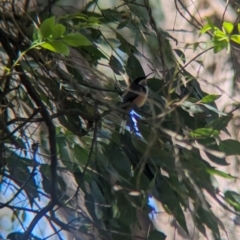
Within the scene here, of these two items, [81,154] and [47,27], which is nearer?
[47,27]

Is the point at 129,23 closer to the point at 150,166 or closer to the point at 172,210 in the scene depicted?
the point at 150,166

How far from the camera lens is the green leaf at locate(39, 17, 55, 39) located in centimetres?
105

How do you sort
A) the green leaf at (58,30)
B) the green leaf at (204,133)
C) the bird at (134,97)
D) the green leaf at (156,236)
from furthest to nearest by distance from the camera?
the green leaf at (156,236), the bird at (134,97), the green leaf at (204,133), the green leaf at (58,30)

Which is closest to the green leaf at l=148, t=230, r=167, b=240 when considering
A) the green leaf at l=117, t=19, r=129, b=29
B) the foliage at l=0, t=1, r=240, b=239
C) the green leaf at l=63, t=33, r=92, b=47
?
the foliage at l=0, t=1, r=240, b=239

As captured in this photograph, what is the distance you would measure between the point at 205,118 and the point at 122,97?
204 millimetres

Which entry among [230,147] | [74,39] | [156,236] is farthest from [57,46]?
[156,236]

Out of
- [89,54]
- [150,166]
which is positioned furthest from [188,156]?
[89,54]

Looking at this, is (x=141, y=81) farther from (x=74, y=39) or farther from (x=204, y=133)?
(x=74, y=39)

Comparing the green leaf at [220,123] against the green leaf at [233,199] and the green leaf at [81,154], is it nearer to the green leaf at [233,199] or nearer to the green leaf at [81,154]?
the green leaf at [233,199]

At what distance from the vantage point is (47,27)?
1059 millimetres

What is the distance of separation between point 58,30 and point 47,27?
0.06 feet

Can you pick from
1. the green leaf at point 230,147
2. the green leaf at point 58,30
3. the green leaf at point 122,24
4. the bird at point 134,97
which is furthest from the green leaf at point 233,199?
the green leaf at point 58,30

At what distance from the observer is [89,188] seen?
1.60m

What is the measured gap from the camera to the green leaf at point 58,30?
1046 mm
